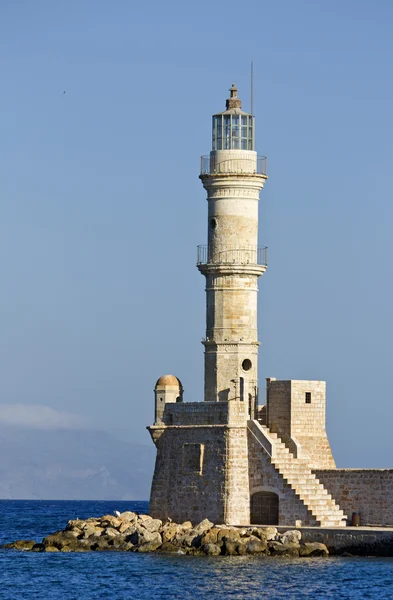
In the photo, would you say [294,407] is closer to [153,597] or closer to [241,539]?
[241,539]

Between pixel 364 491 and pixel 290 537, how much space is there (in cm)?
304

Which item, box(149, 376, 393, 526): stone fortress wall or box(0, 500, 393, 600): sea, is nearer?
box(0, 500, 393, 600): sea

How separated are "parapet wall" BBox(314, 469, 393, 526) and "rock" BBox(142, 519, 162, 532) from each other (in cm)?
465

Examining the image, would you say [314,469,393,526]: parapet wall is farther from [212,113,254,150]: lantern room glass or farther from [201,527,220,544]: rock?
[212,113,254,150]: lantern room glass

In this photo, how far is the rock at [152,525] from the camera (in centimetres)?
4425

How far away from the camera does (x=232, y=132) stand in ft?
156

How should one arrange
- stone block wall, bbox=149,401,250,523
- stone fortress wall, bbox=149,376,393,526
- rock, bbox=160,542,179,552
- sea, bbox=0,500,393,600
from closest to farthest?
sea, bbox=0,500,393,600
rock, bbox=160,542,179,552
stone fortress wall, bbox=149,376,393,526
stone block wall, bbox=149,401,250,523

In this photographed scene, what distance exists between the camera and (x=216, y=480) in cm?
4422

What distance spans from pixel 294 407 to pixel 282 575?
6.98 meters

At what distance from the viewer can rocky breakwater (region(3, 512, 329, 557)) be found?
138ft

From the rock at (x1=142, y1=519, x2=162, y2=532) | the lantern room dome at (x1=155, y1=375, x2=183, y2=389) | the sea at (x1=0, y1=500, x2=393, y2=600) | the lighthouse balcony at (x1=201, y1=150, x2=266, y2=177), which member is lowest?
the sea at (x1=0, y1=500, x2=393, y2=600)

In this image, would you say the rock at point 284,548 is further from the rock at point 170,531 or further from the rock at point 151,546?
the rock at point 151,546

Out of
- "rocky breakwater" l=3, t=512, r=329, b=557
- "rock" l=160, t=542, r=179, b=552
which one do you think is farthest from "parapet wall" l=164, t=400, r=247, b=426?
"rock" l=160, t=542, r=179, b=552

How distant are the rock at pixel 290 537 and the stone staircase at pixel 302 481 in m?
1.03
